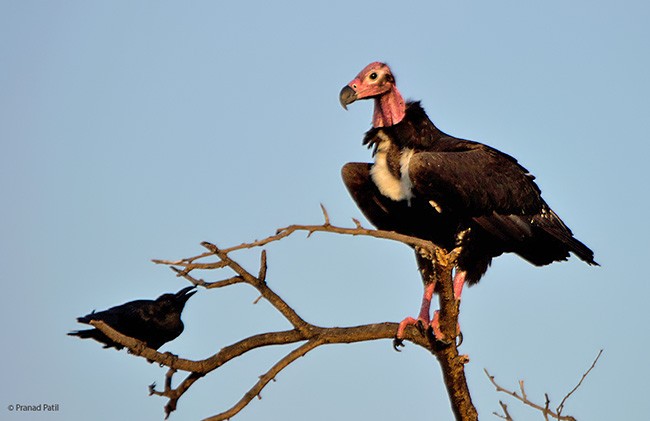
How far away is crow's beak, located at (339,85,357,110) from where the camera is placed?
25.1ft

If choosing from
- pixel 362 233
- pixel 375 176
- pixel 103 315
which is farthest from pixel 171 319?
pixel 362 233

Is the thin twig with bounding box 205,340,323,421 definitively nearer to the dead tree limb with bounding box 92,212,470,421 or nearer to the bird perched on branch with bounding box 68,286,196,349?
the dead tree limb with bounding box 92,212,470,421

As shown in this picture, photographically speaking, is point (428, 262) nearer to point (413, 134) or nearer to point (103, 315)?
point (413, 134)

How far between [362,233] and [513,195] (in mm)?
2608

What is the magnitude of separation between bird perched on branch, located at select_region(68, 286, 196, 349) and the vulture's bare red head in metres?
2.27

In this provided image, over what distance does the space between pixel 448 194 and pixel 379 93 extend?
137 centimetres

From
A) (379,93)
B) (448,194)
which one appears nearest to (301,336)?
(448,194)

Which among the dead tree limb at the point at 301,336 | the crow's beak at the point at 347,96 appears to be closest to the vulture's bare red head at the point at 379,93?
the crow's beak at the point at 347,96

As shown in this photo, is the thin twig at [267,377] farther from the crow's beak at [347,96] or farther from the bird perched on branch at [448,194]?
the crow's beak at [347,96]

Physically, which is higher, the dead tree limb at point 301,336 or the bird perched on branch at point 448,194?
the bird perched on branch at point 448,194

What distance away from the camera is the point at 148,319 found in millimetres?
8070

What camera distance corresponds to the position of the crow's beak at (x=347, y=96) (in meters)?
7.65

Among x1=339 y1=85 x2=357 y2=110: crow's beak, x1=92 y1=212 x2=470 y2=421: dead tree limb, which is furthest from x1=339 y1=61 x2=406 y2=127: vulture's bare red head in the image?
x1=92 y1=212 x2=470 y2=421: dead tree limb

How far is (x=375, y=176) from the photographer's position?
736 centimetres
